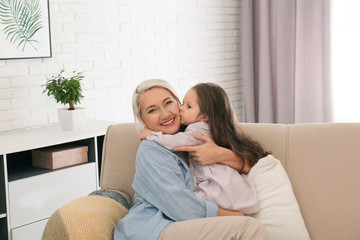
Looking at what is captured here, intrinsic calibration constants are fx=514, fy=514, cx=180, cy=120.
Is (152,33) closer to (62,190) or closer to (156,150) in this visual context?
(62,190)

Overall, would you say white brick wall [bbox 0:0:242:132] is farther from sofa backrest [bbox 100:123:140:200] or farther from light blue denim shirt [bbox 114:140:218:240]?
light blue denim shirt [bbox 114:140:218:240]

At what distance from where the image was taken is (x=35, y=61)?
293cm

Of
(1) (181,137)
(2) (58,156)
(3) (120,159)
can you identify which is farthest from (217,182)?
(2) (58,156)

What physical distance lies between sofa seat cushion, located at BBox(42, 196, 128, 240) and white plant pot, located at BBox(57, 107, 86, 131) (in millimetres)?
968

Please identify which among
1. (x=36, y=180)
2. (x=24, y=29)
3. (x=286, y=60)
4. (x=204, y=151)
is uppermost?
(x=24, y=29)

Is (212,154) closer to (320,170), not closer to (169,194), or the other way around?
(169,194)

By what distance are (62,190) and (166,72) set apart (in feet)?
4.75

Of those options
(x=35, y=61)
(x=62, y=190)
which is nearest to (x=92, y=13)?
(x=35, y=61)

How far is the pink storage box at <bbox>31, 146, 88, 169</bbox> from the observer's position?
2.56 meters

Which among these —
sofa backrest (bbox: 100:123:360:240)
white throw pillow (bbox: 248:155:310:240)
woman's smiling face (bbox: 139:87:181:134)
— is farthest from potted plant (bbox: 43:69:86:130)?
white throw pillow (bbox: 248:155:310:240)

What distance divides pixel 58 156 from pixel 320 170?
131 cm

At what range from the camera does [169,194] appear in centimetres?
172

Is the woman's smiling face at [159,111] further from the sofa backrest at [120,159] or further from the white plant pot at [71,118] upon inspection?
the white plant pot at [71,118]

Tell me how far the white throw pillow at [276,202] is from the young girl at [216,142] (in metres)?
0.03
